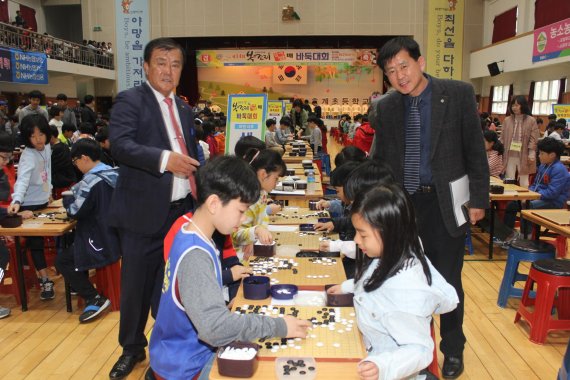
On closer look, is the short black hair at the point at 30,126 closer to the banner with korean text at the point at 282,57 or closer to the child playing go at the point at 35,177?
the child playing go at the point at 35,177

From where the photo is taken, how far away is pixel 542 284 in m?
3.34

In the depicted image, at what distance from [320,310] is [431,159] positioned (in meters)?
1.07

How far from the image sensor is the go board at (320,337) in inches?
63.2

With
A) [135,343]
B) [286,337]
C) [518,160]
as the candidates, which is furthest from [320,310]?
[518,160]

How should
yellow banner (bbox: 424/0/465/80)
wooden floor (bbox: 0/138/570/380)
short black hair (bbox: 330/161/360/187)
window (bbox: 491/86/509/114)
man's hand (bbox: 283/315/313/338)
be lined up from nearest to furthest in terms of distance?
man's hand (bbox: 283/315/313/338) < wooden floor (bbox: 0/138/570/380) < short black hair (bbox: 330/161/360/187) < window (bbox: 491/86/509/114) < yellow banner (bbox: 424/0/465/80)

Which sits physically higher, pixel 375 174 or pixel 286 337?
pixel 375 174

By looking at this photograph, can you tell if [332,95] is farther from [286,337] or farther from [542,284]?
[286,337]

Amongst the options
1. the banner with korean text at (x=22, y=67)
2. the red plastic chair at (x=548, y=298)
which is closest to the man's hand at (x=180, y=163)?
the red plastic chair at (x=548, y=298)

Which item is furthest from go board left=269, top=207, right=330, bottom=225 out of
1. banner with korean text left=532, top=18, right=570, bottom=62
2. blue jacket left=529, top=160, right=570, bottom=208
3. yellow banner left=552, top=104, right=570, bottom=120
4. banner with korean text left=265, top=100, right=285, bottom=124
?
banner with korean text left=532, top=18, right=570, bottom=62

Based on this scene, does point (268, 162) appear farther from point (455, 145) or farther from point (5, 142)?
point (5, 142)

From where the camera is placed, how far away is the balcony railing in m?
12.6

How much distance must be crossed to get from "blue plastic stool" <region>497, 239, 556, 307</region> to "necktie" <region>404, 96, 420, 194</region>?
1827 mm

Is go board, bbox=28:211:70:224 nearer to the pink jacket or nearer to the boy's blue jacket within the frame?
the boy's blue jacket

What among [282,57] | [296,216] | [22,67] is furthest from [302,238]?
[282,57]
